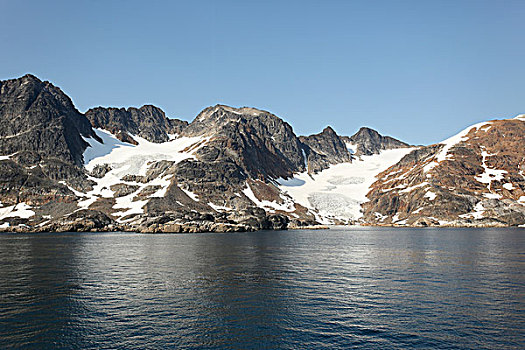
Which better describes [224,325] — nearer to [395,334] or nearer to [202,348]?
[202,348]

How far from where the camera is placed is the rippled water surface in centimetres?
3073

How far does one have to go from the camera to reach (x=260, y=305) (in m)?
41.3

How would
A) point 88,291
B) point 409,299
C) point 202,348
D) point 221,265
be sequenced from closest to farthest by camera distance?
point 202,348 → point 409,299 → point 88,291 → point 221,265

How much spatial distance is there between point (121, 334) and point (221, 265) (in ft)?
128

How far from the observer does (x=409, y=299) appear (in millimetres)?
43688

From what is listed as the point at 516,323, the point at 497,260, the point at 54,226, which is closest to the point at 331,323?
the point at 516,323

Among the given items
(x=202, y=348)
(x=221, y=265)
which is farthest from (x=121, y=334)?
(x=221, y=265)

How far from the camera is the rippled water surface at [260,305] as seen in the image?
3073cm

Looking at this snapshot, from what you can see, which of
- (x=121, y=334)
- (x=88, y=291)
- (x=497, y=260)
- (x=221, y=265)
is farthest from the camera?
(x=497, y=260)

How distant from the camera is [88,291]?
154ft

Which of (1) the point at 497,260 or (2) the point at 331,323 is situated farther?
(1) the point at 497,260

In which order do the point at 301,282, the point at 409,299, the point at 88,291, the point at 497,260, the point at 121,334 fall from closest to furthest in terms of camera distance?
the point at 121,334, the point at 409,299, the point at 88,291, the point at 301,282, the point at 497,260

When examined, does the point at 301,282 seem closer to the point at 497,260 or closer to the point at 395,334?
the point at 395,334

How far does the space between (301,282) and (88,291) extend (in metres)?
27.0
